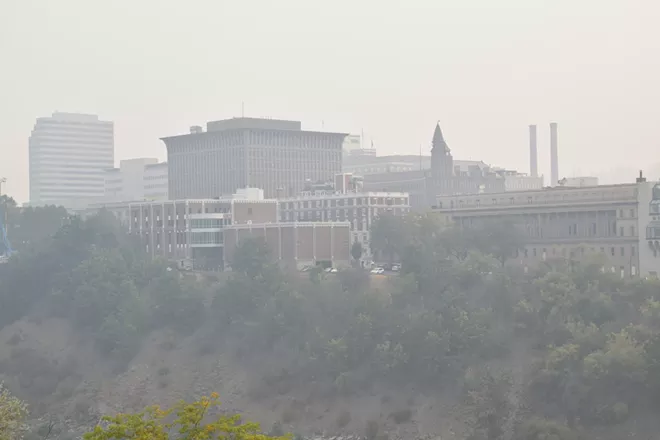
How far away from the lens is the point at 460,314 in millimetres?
95250

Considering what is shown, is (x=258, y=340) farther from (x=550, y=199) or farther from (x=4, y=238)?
(x=4, y=238)

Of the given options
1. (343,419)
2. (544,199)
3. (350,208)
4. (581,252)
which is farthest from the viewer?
(350,208)

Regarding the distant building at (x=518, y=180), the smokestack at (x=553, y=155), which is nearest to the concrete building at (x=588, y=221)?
the distant building at (x=518, y=180)

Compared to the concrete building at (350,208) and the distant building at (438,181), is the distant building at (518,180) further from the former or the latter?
the concrete building at (350,208)

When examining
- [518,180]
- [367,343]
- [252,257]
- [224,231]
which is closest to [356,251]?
[252,257]

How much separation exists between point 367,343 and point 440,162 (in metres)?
73.9

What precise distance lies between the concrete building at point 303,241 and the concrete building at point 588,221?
13282mm

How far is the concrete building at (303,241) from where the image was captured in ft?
417

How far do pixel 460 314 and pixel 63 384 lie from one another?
3721cm

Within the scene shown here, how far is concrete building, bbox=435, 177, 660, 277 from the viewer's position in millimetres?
110500

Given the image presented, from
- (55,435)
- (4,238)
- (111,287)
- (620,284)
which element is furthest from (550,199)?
(4,238)

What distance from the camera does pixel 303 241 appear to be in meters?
128

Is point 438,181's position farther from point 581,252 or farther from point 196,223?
point 581,252

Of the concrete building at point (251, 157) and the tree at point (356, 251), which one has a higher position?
the concrete building at point (251, 157)
